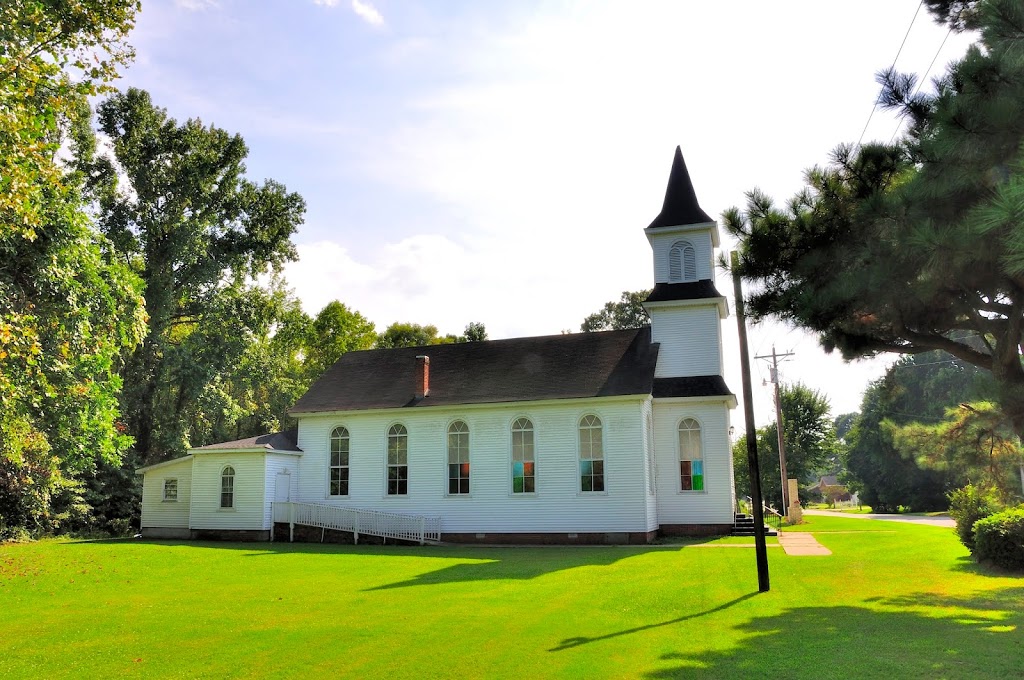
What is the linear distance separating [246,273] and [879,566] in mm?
33477

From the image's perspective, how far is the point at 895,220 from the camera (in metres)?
9.85

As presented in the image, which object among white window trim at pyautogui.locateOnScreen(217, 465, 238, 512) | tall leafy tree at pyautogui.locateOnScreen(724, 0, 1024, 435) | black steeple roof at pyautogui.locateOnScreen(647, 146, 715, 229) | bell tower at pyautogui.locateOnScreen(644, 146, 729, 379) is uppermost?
black steeple roof at pyautogui.locateOnScreen(647, 146, 715, 229)

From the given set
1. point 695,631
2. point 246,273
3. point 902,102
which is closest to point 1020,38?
point 902,102

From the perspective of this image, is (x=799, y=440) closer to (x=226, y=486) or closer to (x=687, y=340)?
(x=687, y=340)

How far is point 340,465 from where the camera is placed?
2833cm

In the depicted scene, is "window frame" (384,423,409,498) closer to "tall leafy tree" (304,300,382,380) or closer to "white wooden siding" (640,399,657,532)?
"white wooden siding" (640,399,657,532)

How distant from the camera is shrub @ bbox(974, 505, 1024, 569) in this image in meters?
14.4

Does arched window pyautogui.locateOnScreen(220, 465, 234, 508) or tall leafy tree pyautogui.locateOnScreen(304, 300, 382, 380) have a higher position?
tall leafy tree pyautogui.locateOnScreen(304, 300, 382, 380)

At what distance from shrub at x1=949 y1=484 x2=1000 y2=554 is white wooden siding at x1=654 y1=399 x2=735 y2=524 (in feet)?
26.5

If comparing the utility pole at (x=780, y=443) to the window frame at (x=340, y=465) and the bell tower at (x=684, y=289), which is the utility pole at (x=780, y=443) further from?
the window frame at (x=340, y=465)

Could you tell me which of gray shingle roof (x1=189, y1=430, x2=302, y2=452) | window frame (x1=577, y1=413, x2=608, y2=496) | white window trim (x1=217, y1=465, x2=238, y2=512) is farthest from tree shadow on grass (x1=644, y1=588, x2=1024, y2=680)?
white window trim (x1=217, y1=465, x2=238, y2=512)

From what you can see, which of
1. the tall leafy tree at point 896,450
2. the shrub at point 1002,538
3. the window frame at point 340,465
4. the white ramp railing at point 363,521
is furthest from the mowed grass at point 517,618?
the tall leafy tree at point 896,450

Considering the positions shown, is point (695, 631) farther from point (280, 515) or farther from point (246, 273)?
point (246, 273)

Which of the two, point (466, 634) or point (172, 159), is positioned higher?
point (172, 159)
